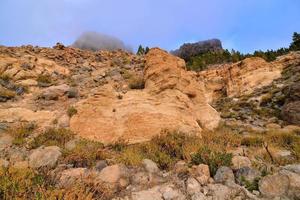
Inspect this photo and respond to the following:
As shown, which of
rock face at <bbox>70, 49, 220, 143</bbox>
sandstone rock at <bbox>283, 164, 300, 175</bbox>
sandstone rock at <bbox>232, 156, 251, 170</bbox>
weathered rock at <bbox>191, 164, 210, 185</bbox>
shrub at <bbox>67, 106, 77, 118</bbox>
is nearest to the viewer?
weathered rock at <bbox>191, 164, 210, 185</bbox>

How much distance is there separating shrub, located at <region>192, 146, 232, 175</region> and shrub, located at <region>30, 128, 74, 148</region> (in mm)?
3184

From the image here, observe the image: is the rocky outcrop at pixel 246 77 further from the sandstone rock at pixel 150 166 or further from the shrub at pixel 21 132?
the sandstone rock at pixel 150 166

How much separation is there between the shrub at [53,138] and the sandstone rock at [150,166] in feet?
7.28

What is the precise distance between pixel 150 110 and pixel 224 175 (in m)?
3.81

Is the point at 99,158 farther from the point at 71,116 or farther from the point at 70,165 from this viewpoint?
the point at 71,116

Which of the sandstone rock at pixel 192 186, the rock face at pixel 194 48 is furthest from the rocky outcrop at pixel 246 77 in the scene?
the rock face at pixel 194 48

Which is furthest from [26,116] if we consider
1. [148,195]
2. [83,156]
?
[148,195]

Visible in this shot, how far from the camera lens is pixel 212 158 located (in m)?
6.00

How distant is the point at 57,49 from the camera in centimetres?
2156

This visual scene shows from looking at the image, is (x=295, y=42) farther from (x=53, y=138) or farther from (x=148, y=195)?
(x=148, y=195)

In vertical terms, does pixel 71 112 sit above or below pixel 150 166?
above

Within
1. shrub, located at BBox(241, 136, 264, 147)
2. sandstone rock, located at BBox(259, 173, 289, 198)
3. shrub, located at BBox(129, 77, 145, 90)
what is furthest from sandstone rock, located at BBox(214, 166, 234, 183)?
shrub, located at BBox(129, 77, 145, 90)

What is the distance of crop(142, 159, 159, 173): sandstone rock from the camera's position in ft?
19.2

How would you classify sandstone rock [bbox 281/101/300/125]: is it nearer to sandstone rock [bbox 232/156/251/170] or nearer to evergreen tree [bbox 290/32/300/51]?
sandstone rock [bbox 232/156/251/170]
